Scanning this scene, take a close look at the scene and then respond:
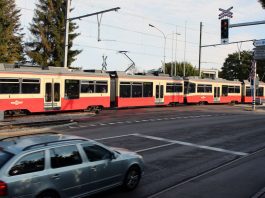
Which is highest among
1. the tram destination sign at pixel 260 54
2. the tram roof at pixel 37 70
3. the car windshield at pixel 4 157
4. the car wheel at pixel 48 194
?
the tram destination sign at pixel 260 54

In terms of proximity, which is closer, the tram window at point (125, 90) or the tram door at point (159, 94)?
the tram window at point (125, 90)

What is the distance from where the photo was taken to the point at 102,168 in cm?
864

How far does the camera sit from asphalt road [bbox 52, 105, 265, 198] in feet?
32.6

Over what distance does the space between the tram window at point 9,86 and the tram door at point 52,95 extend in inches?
90.0


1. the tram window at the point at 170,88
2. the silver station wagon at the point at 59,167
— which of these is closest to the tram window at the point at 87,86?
the tram window at the point at 170,88

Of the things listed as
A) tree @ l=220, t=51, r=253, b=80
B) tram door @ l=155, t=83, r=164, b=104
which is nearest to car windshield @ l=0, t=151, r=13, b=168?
tram door @ l=155, t=83, r=164, b=104

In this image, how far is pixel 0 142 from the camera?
8.02 metres

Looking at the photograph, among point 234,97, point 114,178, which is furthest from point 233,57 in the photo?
Answer: point 114,178

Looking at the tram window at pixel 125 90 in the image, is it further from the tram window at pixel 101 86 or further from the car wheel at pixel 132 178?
the car wheel at pixel 132 178

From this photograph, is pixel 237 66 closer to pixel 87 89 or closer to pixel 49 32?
pixel 49 32

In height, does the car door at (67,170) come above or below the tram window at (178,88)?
below

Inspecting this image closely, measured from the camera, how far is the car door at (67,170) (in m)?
7.63

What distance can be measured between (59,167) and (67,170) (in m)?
0.18

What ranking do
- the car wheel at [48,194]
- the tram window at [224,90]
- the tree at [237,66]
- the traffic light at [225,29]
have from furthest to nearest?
the tree at [237,66]
the tram window at [224,90]
the traffic light at [225,29]
the car wheel at [48,194]
